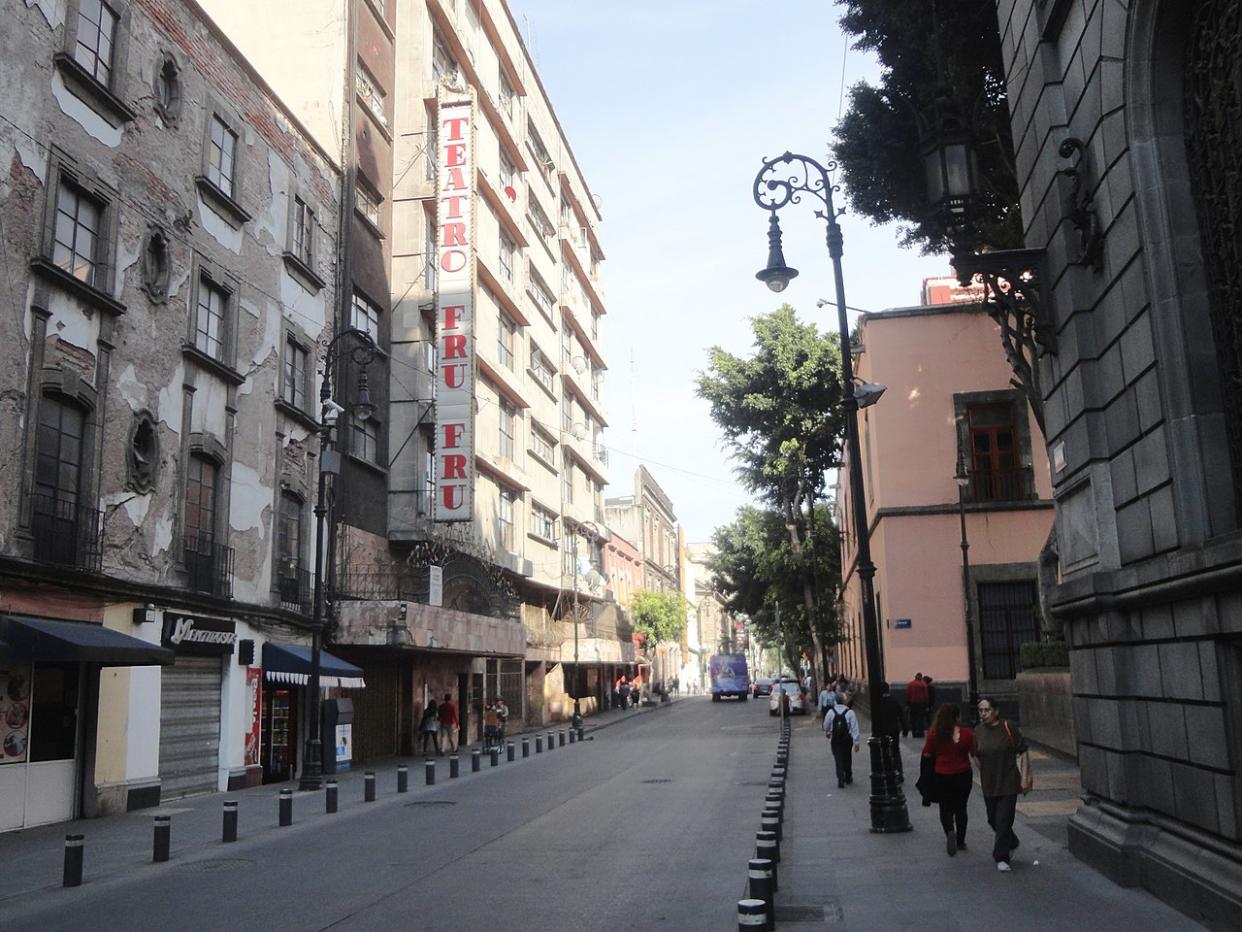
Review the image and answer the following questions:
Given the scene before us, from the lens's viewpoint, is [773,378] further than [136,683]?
Yes

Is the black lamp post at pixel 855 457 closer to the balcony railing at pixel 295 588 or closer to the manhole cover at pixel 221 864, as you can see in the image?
the manhole cover at pixel 221 864

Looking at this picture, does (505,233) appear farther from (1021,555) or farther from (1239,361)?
(1239,361)

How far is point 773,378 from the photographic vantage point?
46500 millimetres

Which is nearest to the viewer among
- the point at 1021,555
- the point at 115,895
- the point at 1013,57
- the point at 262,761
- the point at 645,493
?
the point at 115,895

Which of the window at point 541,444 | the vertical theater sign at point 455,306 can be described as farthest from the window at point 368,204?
the window at point 541,444

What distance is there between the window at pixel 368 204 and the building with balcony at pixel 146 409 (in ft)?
12.8

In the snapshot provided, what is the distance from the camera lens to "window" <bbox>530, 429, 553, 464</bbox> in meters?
41.9

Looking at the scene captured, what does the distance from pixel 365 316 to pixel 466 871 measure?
771 inches

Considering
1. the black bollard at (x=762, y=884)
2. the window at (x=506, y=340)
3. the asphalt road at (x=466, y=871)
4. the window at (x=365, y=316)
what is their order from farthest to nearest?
the window at (x=506, y=340)
the window at (x=365, y=316)
the asphalt road at (x=466, y=871)
the black bollard at (x=762, y=884)

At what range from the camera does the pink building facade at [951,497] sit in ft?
98.0

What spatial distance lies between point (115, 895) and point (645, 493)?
75001mm

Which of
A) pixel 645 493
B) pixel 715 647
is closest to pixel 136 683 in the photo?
pixel 645 493

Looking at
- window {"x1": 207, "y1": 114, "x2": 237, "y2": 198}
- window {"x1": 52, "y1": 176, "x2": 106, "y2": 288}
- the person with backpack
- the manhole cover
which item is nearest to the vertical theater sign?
window {"x1": 207, "y1": 114, "x2": 237, "y2": 198}

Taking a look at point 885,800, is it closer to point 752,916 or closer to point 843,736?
point 843,736
